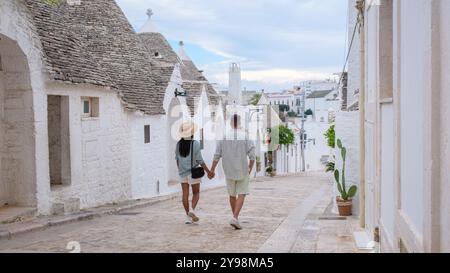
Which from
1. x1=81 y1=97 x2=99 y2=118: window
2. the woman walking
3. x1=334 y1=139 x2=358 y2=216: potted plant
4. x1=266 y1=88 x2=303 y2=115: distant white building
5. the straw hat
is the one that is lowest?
x1=334 y1=139 x2=358 y2=216: potted plant

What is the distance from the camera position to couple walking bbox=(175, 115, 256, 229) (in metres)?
8.30

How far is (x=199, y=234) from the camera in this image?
789 centimetres

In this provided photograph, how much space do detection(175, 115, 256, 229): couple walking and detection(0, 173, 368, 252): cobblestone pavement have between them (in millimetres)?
508

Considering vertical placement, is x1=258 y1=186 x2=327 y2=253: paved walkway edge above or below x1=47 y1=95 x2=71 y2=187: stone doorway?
below

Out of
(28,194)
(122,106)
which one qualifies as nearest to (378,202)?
(28,194)

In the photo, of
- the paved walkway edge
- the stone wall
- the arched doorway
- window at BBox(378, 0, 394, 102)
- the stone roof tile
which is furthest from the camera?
the stone roof tile

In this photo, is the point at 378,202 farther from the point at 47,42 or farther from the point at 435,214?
the point at 47,42

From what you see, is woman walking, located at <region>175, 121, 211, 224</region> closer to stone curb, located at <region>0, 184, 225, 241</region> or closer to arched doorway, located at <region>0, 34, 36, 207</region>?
stone curb, located at <region>0, 184, 225, 241</region>

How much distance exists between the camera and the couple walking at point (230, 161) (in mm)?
8297

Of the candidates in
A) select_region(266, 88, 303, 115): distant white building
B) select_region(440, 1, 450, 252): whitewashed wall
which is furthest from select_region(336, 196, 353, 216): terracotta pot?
select_region(266, 88, 303, 115): distant white building

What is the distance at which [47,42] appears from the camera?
10625 mm

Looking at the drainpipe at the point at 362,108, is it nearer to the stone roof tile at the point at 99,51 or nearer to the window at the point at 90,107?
the stone roof tile at the point at 99,51

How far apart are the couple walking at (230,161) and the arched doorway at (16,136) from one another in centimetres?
285
